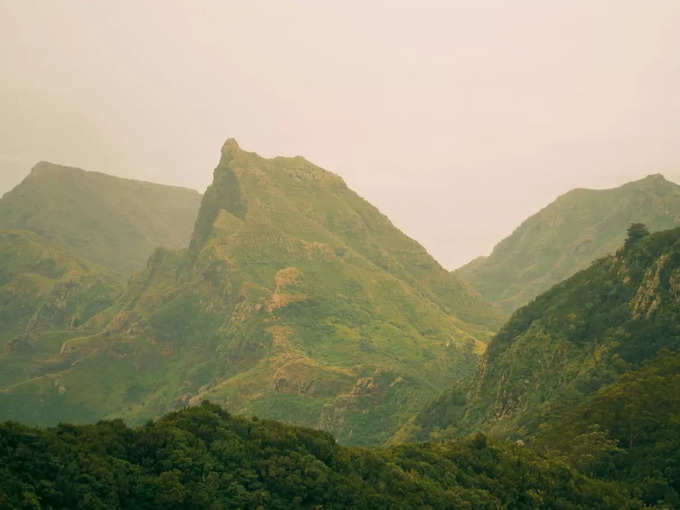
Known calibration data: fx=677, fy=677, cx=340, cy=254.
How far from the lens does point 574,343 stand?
12081 cm

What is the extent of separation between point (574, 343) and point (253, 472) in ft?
245

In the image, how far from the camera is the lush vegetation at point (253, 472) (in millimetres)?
54750

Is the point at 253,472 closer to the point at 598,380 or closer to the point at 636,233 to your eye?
the point at 598,380

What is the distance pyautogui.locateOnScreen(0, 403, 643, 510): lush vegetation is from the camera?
54750 mm

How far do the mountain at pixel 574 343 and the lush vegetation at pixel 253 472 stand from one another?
28655 millimetres

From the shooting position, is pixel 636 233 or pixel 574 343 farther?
pixel 636 233

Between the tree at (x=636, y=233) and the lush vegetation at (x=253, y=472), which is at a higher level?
the tree at (x=636, y=233)

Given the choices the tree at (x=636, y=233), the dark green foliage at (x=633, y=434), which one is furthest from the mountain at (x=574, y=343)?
the dark green foliage at (x=633, y=434)

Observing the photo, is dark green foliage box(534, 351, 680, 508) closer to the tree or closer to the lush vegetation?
the lush vegetation

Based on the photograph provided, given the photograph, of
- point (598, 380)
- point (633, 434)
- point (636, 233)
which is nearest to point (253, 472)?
point (633, 434)

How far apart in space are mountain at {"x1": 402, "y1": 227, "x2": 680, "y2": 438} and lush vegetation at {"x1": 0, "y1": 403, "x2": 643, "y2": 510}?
28.7 m

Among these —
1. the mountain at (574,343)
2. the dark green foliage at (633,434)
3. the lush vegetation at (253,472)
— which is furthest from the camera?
the mountain at (574,343)

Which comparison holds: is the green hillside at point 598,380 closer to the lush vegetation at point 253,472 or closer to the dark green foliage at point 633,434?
the dark green foliage at point 633,434

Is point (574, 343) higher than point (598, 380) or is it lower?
higher
